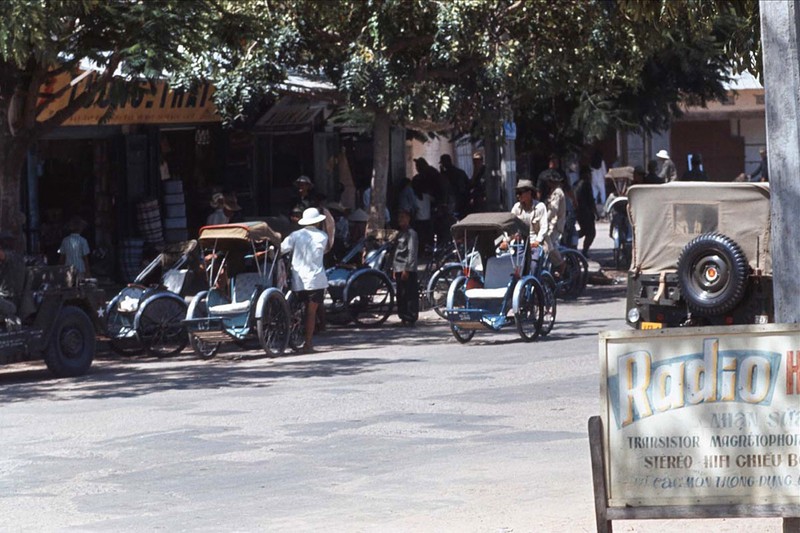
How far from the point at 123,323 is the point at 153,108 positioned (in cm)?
723

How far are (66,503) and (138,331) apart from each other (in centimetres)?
758

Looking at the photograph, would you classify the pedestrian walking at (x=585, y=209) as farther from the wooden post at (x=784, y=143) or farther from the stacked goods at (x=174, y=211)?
the wooden post at (x=784, y=143)

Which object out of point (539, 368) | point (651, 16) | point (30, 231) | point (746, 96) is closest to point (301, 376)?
point (539, 368)

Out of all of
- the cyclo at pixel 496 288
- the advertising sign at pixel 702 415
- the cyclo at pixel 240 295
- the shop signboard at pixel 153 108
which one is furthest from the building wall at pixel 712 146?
the advertising sign at pixel 702 415

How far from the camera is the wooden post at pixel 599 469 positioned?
6.22m

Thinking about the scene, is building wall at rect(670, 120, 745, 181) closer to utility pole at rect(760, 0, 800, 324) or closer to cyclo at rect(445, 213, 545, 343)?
cyclo at rect(445, 213, 545, 343)

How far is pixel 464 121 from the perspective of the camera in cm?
2173

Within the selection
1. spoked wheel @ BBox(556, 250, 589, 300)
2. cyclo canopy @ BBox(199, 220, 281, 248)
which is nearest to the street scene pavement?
cyclo canopy @ BBox(199, 220, 281, 248)

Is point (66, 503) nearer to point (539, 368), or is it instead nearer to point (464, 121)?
point (539, 368)

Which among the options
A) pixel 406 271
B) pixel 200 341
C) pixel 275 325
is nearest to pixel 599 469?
pixel 275 325

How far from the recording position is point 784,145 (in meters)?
6.21

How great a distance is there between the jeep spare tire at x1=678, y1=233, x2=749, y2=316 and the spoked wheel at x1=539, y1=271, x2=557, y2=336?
11.2ft

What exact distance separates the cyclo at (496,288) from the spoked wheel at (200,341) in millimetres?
2764

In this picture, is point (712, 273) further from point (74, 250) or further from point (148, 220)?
point (148, 220)
